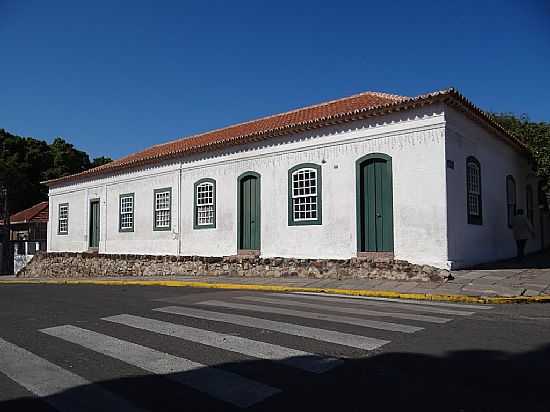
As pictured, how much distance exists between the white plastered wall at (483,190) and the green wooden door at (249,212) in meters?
6.31

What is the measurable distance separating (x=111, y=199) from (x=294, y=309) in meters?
16.2

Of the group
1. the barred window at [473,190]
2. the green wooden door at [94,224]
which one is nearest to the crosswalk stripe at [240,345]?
the barred window at [473,190]

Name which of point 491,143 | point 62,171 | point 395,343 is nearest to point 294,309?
point 395,343

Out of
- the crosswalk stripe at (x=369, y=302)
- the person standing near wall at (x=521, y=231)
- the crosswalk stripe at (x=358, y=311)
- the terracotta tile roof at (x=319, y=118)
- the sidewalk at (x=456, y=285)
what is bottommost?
the crosswalk stripe at (x=369, y=302)

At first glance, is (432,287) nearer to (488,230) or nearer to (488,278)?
(488,278)

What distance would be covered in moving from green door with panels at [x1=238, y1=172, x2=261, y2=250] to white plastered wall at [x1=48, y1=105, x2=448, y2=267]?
0.26 meters

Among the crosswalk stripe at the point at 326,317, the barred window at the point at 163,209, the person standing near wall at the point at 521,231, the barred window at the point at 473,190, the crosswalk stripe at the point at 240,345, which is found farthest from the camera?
the barred window at the point at 163,209

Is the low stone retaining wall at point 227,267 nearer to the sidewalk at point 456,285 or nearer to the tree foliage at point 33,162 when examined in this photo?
the sidewalk at point 456,285

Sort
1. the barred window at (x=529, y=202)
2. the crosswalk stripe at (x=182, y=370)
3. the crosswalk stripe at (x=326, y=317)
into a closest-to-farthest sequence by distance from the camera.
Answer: the crosswalk stripe at (x=182, y=370)
the crosswalk stripe at (x=326, y=317)
the barred window at (x=529, y=202)

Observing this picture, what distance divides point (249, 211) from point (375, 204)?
15.5 ft

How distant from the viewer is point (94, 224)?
23.0 metres

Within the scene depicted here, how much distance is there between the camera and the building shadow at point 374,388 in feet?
11.8

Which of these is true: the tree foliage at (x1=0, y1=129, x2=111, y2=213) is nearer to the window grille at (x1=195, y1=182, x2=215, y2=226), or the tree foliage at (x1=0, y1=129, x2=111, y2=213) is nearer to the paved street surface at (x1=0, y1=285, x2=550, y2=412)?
the window grille at (x1=195, y1=182, x2=215, y2=226)

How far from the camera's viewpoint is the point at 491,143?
49.5 ft
